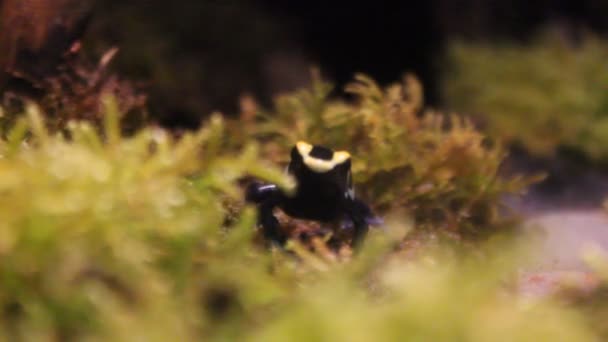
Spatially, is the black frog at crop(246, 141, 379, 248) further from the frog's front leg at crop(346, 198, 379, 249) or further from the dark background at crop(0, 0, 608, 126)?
the dark background at crop(0, 0, 608, 126)

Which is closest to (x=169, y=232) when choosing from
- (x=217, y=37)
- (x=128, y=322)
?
(x=128, y=322)

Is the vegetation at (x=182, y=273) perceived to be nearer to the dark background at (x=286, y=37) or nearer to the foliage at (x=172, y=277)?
the foliage at (x=172, y=277)

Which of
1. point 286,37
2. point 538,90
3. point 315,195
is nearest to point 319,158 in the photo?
point 315,195

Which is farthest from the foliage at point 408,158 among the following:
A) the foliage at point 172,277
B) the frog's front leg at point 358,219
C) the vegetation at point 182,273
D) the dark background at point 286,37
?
the dark background at point 286,37

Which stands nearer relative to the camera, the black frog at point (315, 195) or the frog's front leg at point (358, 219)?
the black frog at point (315, 195)

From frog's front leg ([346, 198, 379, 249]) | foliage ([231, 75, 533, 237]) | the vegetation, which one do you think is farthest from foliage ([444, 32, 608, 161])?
the vegetation

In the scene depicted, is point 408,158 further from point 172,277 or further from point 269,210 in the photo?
point 172,277
